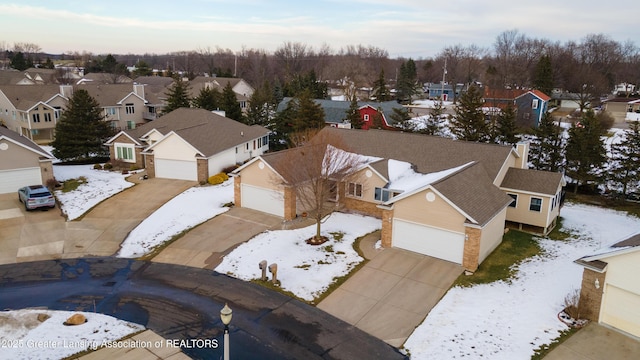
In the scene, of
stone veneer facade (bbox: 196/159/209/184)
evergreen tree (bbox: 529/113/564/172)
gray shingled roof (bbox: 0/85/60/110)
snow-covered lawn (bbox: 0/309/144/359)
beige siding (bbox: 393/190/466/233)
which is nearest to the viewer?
snow-covered lawn (bbox: 0/309/144/359)

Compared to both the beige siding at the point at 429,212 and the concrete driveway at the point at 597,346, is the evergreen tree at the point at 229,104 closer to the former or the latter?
the beige siding at the point at 429,212

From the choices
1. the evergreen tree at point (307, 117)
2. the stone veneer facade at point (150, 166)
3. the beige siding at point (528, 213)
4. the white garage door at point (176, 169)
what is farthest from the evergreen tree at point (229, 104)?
the beige siding at point (528, 213)

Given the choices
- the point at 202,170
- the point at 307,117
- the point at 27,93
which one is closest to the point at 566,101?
the point at 307,117

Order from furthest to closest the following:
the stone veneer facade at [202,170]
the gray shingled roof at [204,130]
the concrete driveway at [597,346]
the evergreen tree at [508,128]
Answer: the evergreen tree at [508,128] < the gray shingled roof at [204,130] < the stone veneer facade at [202,170] < the concrete driveway at [597,346]

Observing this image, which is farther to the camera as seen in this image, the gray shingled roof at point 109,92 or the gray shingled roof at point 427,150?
the gray shingled roof at point 109,92

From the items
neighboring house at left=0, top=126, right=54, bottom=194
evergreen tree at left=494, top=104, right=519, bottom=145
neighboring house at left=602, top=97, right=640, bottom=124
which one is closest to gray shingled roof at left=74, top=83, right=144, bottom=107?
neighboring house at left=0, top=126, right=54, bottom=194

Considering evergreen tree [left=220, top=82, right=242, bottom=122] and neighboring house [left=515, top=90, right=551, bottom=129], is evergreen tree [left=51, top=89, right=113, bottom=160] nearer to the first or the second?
evergreen tree [left=220, top=82, right=242, bottom=122]

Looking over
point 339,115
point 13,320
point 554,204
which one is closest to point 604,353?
point 554,204
